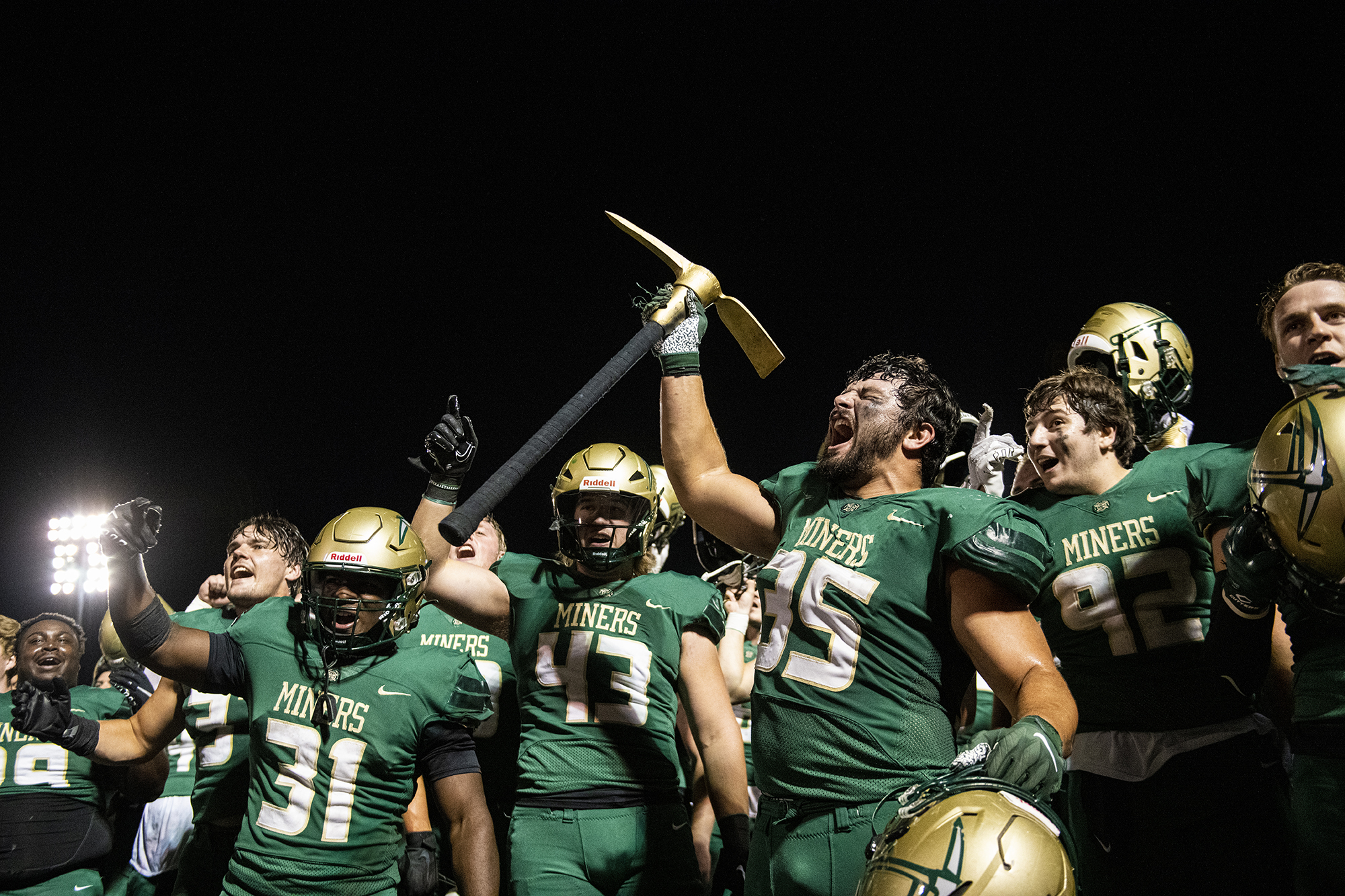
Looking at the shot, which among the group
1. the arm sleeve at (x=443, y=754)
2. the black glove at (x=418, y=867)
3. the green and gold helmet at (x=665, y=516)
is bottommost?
the black glove at (x=418, y=867)

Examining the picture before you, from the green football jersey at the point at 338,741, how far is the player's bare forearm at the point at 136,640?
128mm

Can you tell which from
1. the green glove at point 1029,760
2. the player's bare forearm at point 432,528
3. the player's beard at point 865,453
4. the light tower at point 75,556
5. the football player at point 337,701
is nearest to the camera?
the green glove at point 1029,760

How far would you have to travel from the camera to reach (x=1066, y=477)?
10.3 feet

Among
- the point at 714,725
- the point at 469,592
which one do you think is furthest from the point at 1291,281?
the point at 469,592

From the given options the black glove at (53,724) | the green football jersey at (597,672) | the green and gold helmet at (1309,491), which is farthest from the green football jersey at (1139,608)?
the black glove at (53,724)

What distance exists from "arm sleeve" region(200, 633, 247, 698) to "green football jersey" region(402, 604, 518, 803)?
1074 mm

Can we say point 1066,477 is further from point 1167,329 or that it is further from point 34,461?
point 34,461

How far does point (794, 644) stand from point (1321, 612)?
3.74 ft

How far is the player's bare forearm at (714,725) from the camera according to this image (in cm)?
321

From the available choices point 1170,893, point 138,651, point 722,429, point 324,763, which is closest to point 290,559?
point 138,651

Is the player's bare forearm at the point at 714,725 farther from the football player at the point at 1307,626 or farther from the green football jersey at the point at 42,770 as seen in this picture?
the green football jersey at the point at 42,770

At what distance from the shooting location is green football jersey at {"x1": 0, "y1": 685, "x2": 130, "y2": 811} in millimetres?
4344

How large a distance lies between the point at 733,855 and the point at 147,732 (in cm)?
247

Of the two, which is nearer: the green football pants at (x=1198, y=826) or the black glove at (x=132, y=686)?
Answer: the green football pants at (x=1198, y=826)
